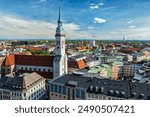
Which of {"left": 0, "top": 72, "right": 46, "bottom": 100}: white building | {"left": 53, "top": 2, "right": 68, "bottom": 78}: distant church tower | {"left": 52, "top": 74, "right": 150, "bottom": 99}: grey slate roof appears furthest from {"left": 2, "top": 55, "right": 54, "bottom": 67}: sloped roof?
{"left": 52, "top": 74, "right": 150, "bottom": 99}: grey slate roof

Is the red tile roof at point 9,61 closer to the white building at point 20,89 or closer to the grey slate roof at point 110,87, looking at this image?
the white building at point 20,89

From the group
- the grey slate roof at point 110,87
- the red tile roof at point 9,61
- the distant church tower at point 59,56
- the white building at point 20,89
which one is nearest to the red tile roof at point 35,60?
the red tile roof at point 9,61

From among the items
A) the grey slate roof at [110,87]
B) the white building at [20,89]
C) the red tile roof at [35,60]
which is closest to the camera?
the grey slate roof at [110,87]

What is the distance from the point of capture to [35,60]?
8.70m

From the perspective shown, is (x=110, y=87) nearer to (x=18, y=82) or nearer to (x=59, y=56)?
(x=18, y=82)

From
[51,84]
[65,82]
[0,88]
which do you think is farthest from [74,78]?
[0,88]

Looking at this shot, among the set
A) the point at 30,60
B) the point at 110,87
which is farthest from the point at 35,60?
the point at 110,87

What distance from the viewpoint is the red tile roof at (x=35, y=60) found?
8.50 meters

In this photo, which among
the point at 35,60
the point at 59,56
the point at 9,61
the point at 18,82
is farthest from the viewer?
the point at 9,61

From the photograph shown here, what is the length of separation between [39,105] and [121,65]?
1038cm

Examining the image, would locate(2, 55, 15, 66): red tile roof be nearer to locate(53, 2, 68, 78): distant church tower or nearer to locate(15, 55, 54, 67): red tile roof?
locate(15, 55, 54, 67): red tile roof

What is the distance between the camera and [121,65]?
36.8ft

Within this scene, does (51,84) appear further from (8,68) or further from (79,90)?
(8,68)

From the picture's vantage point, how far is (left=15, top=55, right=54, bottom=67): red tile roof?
335 inches
